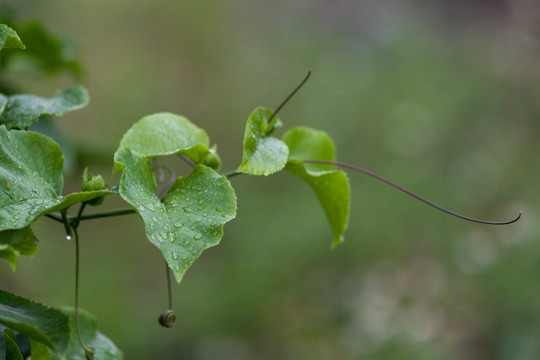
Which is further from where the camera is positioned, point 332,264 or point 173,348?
Result: point 332,264

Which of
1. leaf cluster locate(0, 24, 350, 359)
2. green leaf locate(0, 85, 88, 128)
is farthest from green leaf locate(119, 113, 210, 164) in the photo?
green leaf locate(0, 85, 88, 128)

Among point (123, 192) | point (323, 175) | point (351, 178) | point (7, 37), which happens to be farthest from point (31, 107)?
point (351, 178)

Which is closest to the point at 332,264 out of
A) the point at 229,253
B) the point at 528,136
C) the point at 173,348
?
the point at 229,253

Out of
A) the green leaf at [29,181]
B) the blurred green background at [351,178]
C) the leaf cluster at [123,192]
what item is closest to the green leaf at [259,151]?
the leaf cluster at [123,192]

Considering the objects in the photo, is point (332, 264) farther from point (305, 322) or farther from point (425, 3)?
point (425, 3)

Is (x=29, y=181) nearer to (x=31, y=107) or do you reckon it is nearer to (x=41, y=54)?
(x=31, y=107)

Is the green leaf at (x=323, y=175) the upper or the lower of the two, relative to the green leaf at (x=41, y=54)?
upper

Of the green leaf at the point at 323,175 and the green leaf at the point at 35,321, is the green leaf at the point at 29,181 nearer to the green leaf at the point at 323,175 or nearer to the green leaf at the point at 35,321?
the green leaf at the point at 35,321
